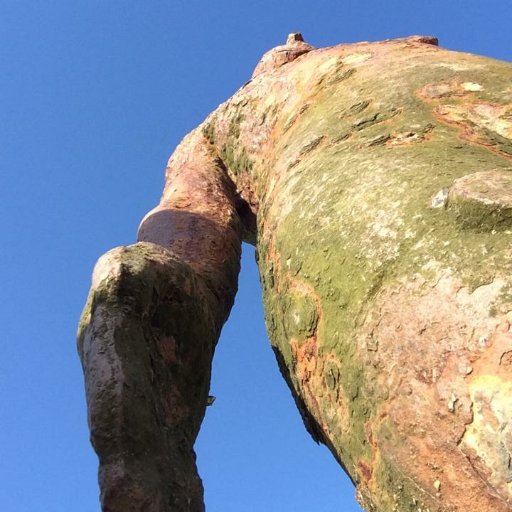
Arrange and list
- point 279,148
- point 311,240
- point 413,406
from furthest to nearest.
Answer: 1. point 279,148
2. point 311,240
3. point 413,406

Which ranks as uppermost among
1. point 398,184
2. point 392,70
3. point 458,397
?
point 392,70

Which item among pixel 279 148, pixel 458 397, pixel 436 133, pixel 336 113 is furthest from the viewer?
pixel 279 148

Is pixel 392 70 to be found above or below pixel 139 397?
above

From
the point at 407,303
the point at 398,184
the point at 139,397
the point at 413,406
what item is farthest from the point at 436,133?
the point at 139,397

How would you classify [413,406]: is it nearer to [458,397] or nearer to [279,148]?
[458,397]

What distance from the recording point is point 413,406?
176cm

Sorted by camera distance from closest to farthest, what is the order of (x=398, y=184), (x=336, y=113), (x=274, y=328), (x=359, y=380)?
1. (x=359, y=380)
2. (x=398, y=184)
3. (x=274, y=328)
4. (x=336, y=113)

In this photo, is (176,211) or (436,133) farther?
(176,211)

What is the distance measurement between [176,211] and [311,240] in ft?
4.76

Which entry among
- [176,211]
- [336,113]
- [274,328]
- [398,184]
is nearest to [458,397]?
[398,184]

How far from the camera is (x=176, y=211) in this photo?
11.9 feet

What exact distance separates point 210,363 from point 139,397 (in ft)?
2.61

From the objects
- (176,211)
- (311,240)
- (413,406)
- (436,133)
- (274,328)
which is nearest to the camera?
(413,406)

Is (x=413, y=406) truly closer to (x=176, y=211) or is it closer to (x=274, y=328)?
(x=274, y=328)
